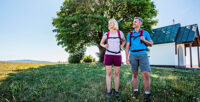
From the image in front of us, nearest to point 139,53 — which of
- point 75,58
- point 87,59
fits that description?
point 75,58

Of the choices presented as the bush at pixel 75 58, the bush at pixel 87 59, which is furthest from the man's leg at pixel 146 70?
the bush at pixel 87 59

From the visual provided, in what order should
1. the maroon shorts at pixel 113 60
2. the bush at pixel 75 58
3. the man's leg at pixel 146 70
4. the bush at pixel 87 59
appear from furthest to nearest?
the bush at pixel 87 59, the bush at pixel 75 58, the maroon shorts at pixel 113 60, the man's leg at pixel 146 70

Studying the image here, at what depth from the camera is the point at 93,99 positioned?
326 cm

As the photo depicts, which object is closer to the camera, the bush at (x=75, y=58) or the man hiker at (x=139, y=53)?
the man hiker at (x=139, y=53)

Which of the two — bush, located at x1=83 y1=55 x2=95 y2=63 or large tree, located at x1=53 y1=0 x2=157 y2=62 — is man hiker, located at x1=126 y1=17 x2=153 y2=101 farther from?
bush, located at x1=83 y1=55 x2=95 y2=63

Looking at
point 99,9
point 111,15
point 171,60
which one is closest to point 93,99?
point 99,9

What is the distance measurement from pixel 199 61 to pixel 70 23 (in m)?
20.0

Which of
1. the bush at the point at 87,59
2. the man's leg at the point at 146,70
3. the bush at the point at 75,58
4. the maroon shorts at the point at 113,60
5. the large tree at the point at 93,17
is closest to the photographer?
the man's leg at the point at 146,70

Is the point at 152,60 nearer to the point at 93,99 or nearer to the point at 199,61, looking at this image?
the point at 199,61

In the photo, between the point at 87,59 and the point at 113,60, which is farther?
the point at 87,59

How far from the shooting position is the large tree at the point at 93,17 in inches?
557

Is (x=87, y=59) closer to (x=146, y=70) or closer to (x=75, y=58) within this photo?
(x=75, y=58)

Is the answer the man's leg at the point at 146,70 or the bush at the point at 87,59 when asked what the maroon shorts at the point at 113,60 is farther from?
the bush at the point at 87,59

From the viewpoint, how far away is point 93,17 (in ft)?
45.3
